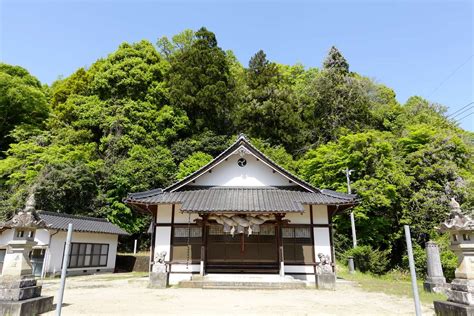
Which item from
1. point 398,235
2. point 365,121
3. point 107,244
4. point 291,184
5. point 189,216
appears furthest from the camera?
point 365,121

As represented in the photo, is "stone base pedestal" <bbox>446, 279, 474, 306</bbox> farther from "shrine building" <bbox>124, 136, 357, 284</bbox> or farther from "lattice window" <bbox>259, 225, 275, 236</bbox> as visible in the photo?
"lattice window" <bbox>259, 225, 275, 236</bbox>

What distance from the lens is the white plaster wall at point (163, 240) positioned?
527 inches

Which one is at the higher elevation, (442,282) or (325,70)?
(325,70)

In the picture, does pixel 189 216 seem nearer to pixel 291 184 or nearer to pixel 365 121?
pixel 291 184

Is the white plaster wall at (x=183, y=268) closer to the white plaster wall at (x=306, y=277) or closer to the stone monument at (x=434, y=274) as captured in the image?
the white plaster wall at (x=306, y=277)

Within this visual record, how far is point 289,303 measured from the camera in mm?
8680

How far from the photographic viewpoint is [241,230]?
12461mm

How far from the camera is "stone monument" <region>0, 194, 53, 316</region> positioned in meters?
6.63

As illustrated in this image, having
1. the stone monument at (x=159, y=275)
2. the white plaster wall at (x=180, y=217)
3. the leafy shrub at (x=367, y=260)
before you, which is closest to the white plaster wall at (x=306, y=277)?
the white plaster wall at (x=180, y=217)

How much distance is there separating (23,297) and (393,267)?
23.4m

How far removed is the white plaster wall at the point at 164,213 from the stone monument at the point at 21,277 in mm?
6128

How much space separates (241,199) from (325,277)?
4.85 meters

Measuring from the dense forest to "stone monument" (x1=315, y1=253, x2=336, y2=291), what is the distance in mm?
11423

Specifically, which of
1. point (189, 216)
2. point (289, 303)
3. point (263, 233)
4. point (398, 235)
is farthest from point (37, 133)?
point (398, 235)
